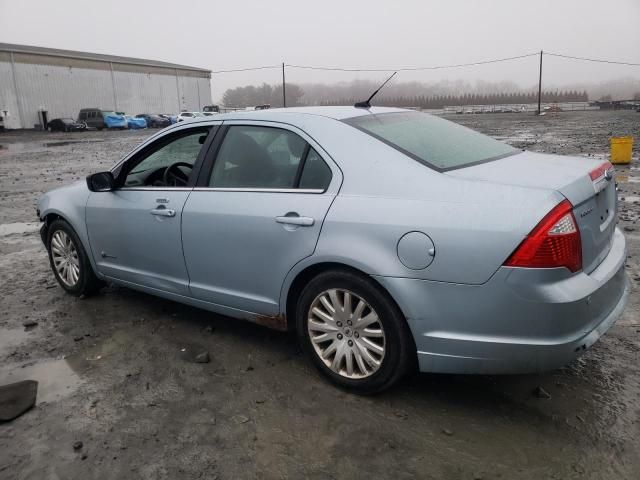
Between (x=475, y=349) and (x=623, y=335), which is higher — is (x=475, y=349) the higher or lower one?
the higher one

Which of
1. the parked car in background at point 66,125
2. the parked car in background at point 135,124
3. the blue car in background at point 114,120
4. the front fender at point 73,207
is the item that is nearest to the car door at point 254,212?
the front fender at point 73,207

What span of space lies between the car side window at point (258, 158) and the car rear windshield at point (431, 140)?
416 millimetres

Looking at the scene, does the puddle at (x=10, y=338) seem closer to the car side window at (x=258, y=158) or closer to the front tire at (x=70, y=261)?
the front tire at (x=70, y=261)

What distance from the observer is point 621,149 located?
12.1 meters

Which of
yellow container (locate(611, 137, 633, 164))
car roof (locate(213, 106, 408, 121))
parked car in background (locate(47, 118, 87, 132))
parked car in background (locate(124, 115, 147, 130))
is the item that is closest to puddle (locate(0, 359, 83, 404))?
car roof (locate(213, 106, 408, 121))

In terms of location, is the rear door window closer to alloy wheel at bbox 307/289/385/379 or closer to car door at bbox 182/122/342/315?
car door at bbox 182/122/342/315

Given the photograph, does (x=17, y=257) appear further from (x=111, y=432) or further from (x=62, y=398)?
(x=111, y=432)

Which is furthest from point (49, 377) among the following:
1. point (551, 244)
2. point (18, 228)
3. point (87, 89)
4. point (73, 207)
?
point (87, 89)

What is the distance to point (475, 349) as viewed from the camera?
8.77ft

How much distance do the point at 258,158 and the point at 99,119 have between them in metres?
44.9

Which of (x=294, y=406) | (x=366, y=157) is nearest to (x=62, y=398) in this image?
(x=294, y=406)

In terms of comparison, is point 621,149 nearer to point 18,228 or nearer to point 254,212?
point 254,212

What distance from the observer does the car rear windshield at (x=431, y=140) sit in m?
3.12

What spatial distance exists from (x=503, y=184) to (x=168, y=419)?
217cm
